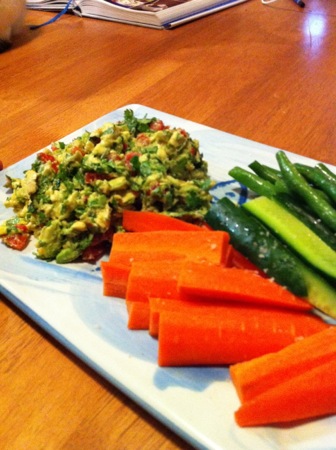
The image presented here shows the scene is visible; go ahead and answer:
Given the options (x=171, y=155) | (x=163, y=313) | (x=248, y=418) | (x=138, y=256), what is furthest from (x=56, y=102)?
(x=248, y=418)

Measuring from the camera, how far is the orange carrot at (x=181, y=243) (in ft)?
4.24

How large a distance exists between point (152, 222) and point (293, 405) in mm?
692

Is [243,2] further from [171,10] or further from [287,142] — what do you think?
[287,142]

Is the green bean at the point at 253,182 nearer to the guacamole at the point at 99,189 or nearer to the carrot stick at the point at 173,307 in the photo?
the guacamole at the point at 99,189

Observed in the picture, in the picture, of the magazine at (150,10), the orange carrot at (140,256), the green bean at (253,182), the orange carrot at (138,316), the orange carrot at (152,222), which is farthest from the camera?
the magazine at (150,10)

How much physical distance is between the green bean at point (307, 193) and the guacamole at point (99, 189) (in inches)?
10.5

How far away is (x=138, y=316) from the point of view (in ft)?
4.01

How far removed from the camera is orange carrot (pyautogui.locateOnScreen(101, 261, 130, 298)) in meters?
1.31

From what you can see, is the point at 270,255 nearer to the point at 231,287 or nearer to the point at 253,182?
the point at 231,287

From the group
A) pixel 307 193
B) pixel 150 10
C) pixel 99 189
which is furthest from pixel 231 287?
pixel 150 10

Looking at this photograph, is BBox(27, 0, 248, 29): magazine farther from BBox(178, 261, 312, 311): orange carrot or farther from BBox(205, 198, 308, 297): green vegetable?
BBox(178, 261, 312, 311): orange carrot

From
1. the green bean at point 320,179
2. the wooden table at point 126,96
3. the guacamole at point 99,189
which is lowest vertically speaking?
the wooden table at point 126,96

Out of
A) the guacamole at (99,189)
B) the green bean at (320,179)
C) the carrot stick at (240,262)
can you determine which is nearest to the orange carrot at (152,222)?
the guacamole at (99,189)

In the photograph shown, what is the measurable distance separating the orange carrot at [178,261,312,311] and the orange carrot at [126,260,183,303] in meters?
0.04
